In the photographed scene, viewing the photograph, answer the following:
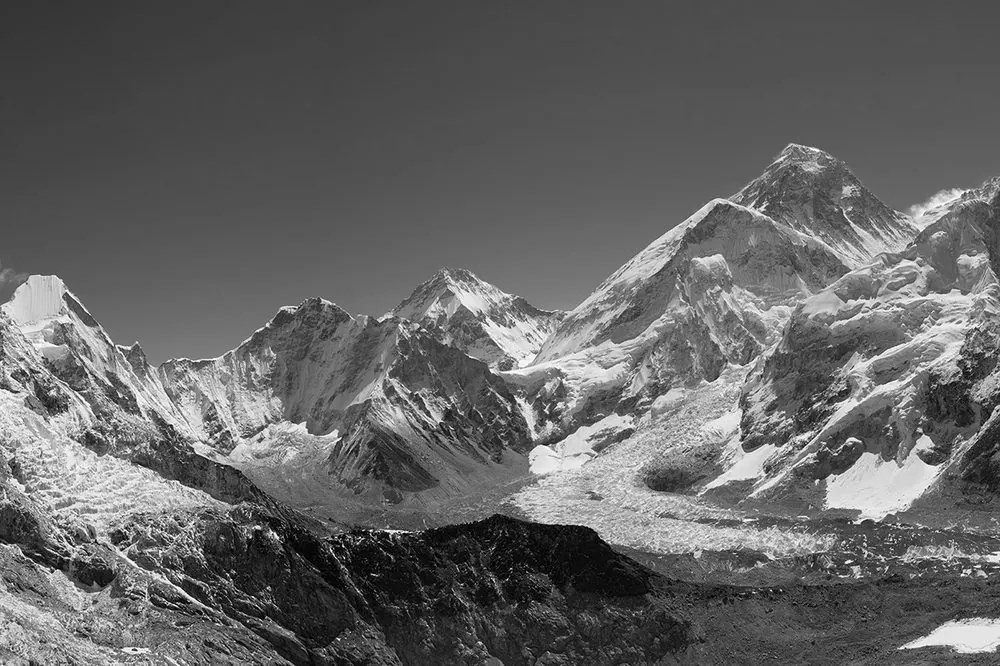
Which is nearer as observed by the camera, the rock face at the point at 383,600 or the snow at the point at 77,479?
the rock face at the point at 383,600

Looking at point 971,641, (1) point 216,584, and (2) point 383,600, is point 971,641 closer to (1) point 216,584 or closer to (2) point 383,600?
(2) point 383,600

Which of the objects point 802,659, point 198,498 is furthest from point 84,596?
point 802,659

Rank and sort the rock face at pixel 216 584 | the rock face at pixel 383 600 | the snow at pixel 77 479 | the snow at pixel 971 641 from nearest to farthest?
the rock face at pixel 216 584
the rock face at pixel 383 600
the snow at pixel 77 479
the snow at pixel 971 641

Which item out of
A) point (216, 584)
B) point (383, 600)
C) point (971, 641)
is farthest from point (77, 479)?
point (971, 641)

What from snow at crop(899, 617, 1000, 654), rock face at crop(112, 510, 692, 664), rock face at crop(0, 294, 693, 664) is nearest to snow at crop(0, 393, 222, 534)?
rock face at crop(0, 294, 693, 664)

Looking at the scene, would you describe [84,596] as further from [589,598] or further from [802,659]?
[802,659]

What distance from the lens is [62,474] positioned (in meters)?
168

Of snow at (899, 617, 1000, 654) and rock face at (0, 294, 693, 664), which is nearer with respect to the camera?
rock face at (0, 294, 693, 664)

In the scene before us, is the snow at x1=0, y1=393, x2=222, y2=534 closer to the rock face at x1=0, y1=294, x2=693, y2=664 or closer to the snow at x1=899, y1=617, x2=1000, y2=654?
the rock face at x1=0, y1=294, x2=693, y2=664

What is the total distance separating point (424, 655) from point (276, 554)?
28.3 metres

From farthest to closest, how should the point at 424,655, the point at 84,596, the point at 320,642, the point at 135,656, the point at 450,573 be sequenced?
the point at 450,573 → the point at 424,655 → the point at 320,642 → the point at 84,596 → the point at 135,656

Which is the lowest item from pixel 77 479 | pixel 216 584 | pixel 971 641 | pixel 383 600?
pixel 971 641

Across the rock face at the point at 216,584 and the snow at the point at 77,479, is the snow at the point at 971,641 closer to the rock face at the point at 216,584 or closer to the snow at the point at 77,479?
the rock face at the point at 216,584

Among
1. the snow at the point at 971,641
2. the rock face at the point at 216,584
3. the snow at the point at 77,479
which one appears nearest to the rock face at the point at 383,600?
the rock face at the point at 216,584
